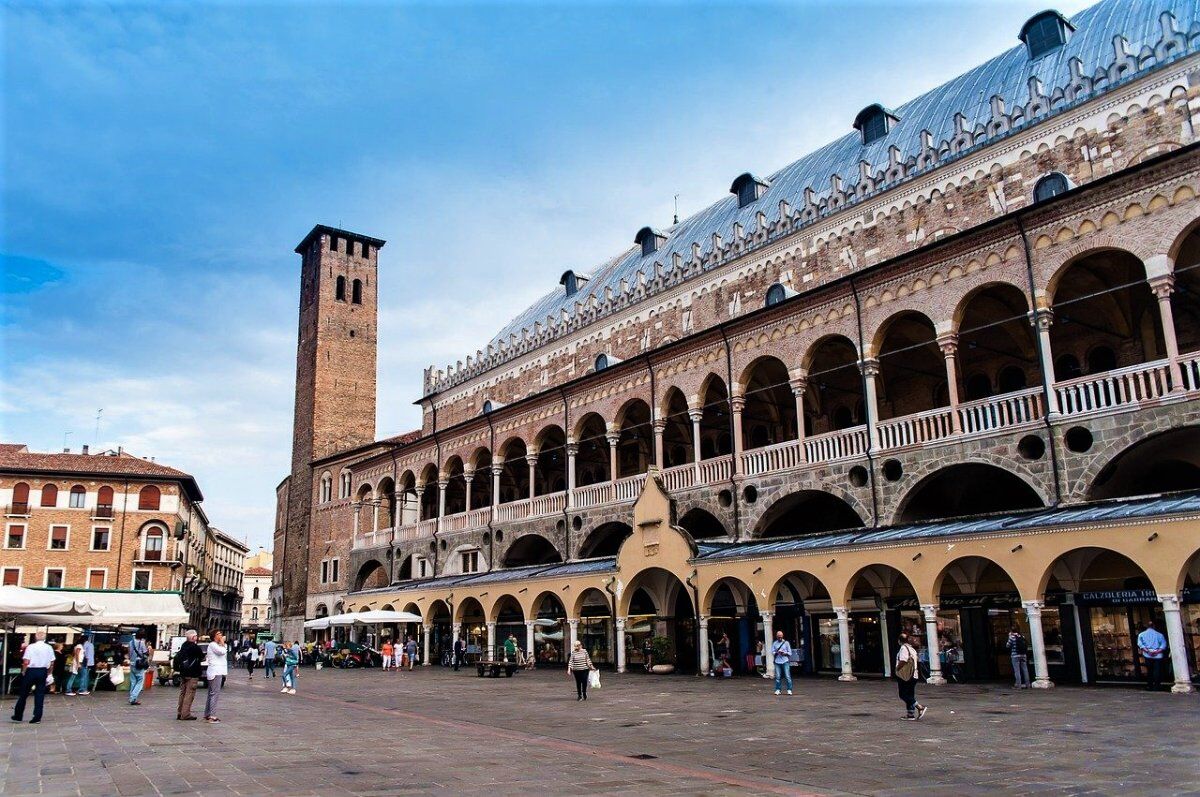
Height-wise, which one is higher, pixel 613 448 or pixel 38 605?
pixel 613 448

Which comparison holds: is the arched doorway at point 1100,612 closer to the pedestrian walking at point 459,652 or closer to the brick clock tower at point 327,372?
the pedestrian walking at point 459,652

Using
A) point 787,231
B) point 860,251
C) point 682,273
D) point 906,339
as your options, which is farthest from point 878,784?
point 682,273

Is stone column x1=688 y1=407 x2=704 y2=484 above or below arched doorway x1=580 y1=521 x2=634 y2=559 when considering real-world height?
above

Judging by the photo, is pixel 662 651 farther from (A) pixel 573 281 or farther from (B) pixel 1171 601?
(A) pixel 573 281

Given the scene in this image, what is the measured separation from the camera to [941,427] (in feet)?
72.5

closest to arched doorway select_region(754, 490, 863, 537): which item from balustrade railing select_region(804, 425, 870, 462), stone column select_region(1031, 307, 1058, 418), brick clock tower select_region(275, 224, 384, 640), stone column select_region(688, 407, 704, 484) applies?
stone column select_region(688, 407, 704, 484)

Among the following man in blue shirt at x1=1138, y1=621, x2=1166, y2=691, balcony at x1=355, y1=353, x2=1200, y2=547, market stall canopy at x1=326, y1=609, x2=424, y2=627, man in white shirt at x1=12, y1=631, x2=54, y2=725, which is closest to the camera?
man in white shirt at x1=12, y1=631, x2=54, y2=725

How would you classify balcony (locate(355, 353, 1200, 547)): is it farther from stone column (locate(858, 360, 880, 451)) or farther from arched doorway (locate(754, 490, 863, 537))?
arched doorway (locate(754, 490, 863, 537))

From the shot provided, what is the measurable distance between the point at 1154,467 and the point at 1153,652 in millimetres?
6723

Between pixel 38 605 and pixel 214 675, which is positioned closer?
pixel 214 675

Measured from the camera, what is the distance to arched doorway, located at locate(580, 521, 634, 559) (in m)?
31.7

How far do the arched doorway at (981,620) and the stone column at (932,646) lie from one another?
1048 mm

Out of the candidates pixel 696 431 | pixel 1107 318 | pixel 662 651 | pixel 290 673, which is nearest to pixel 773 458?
pixel 696 431

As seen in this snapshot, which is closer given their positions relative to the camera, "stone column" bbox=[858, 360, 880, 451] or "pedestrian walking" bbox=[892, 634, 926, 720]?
"pedestrian walking" bbox=[892, 634, 926, 720]
